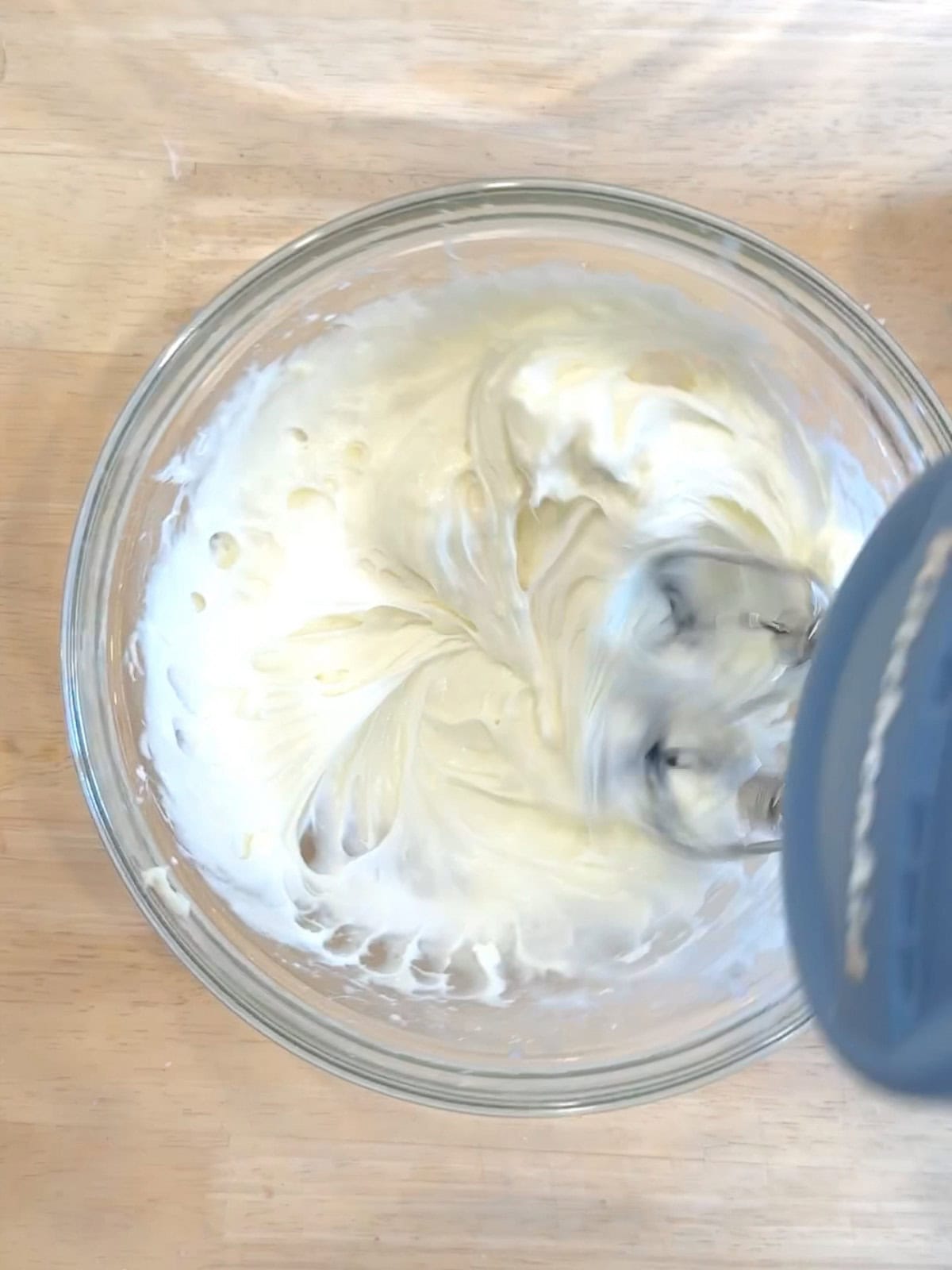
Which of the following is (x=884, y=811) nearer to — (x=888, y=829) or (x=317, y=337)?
(x=888, y=829)

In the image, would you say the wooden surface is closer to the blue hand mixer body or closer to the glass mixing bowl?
the glass mixing bowl

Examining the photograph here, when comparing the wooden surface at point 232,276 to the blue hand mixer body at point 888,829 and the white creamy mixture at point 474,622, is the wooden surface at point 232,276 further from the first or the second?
the blue hand mixer body at point 888,829

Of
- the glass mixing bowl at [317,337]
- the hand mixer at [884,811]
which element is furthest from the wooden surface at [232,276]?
the hand mixer at [884,811]

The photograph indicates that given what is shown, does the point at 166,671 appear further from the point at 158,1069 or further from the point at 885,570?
the point at 885,570

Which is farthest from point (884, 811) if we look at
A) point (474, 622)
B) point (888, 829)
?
point (474, 622)

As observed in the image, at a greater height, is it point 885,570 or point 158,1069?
point 885,570

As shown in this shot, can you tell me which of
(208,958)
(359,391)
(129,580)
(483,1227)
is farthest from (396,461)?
(483,1227)
